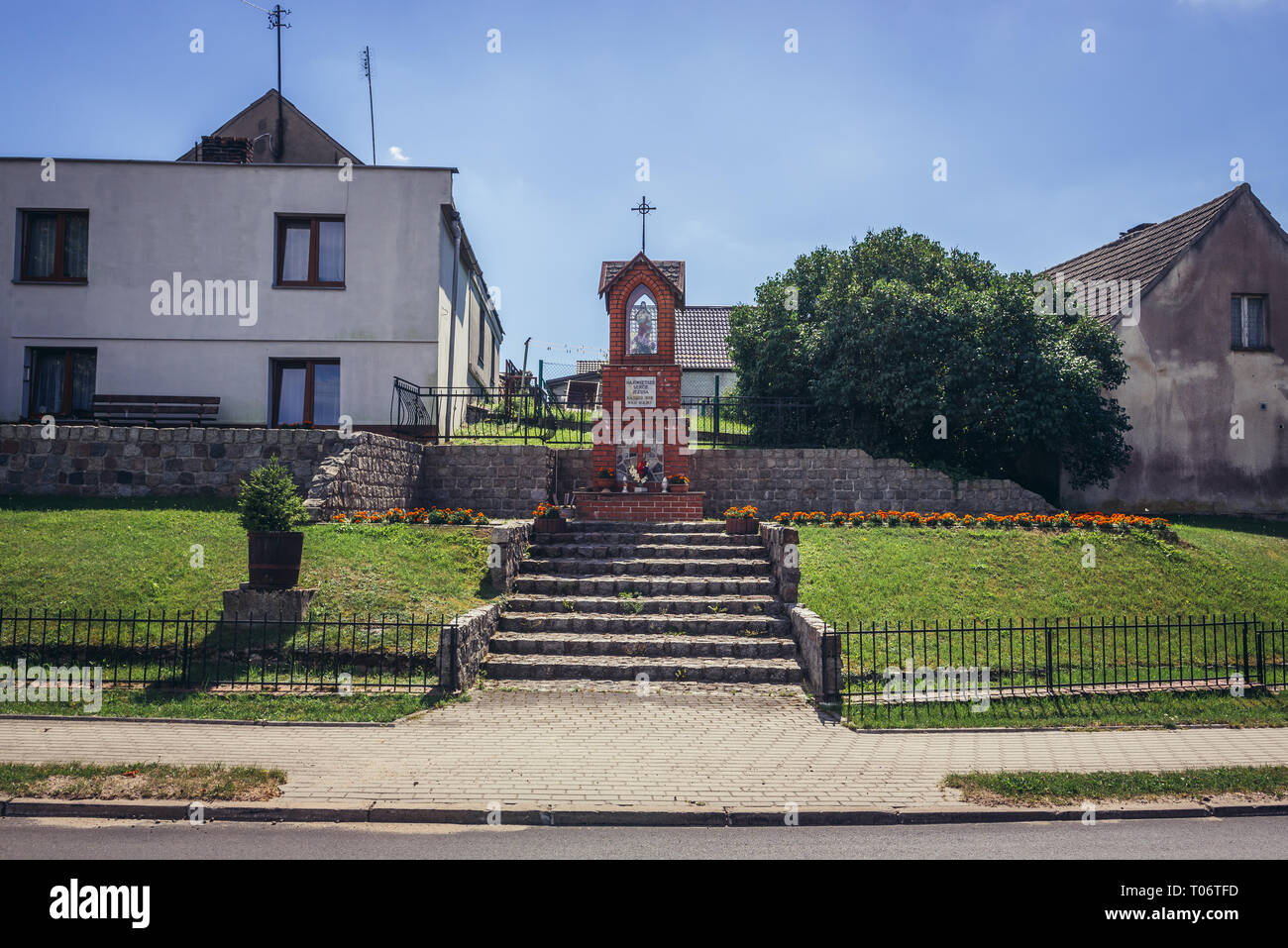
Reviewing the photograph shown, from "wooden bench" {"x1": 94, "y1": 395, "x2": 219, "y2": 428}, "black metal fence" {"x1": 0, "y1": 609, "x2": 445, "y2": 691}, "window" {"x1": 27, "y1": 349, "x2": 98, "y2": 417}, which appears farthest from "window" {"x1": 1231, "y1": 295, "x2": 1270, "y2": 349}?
"window" {"x1": 27, "y1": 349, "x2": 98, "y2": 417}

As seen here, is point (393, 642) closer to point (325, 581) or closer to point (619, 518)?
point (325, 581)

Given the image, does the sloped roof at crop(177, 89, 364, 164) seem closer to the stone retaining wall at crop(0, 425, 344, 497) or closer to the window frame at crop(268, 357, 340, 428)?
the window frame at crop(268, 357, 340, 428)

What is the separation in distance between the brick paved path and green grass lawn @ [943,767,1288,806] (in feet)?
0.94

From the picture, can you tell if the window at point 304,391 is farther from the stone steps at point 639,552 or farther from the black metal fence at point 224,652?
the black metal fence at point 224,652

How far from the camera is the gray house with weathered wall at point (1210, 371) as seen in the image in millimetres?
21719

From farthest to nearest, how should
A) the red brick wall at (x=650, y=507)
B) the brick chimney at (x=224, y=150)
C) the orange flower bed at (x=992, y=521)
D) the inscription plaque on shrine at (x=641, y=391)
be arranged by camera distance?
the brick chimney at (x=224, y=150) → the inscription plaque on shrine at (x=641, y=391) → the orange flower bed at (x=992, y=521) → the red brick wall at (x=650, y=507)

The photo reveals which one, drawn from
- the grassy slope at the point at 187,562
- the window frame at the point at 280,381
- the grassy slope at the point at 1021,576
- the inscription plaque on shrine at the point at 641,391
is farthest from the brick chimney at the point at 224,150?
the grassy slope at the point at 1021,576

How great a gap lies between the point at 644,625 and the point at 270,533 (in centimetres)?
499

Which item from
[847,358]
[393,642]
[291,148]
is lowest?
[393,642]

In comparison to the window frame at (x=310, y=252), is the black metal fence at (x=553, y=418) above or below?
below

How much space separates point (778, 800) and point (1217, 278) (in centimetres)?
2252

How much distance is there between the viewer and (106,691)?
9.02 metres

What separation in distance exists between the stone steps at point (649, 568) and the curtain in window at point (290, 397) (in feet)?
35.0
